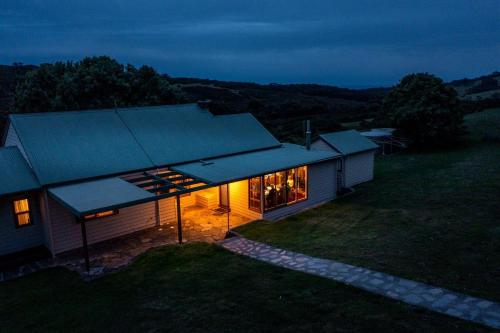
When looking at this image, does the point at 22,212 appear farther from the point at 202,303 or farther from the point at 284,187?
the point at 284,187

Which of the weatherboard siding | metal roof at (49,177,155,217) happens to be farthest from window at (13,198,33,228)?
metal roof at (49,177,155,217)

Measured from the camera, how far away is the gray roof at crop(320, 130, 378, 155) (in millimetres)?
19266

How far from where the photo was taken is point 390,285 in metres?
9.02

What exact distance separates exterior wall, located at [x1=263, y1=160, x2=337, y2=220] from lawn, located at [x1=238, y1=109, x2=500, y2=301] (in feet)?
1.71

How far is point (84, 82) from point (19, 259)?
18728mm

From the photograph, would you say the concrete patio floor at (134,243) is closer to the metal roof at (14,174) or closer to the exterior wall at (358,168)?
the metal roof at (14,174)

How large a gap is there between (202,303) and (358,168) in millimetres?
14161

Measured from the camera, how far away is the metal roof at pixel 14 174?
1173 centimetres

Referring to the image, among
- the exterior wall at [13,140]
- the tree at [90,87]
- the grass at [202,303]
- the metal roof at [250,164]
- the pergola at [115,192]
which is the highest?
the tree at [90,87]

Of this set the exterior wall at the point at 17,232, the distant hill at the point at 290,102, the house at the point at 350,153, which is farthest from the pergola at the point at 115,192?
the house at the point at 350,153

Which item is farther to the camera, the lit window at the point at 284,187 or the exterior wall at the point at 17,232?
the lit window at the point at 284,187

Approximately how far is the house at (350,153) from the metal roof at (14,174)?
1343 cm

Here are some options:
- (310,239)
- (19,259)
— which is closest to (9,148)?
(19,259)

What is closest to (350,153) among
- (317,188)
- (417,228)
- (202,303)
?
(317,188)
